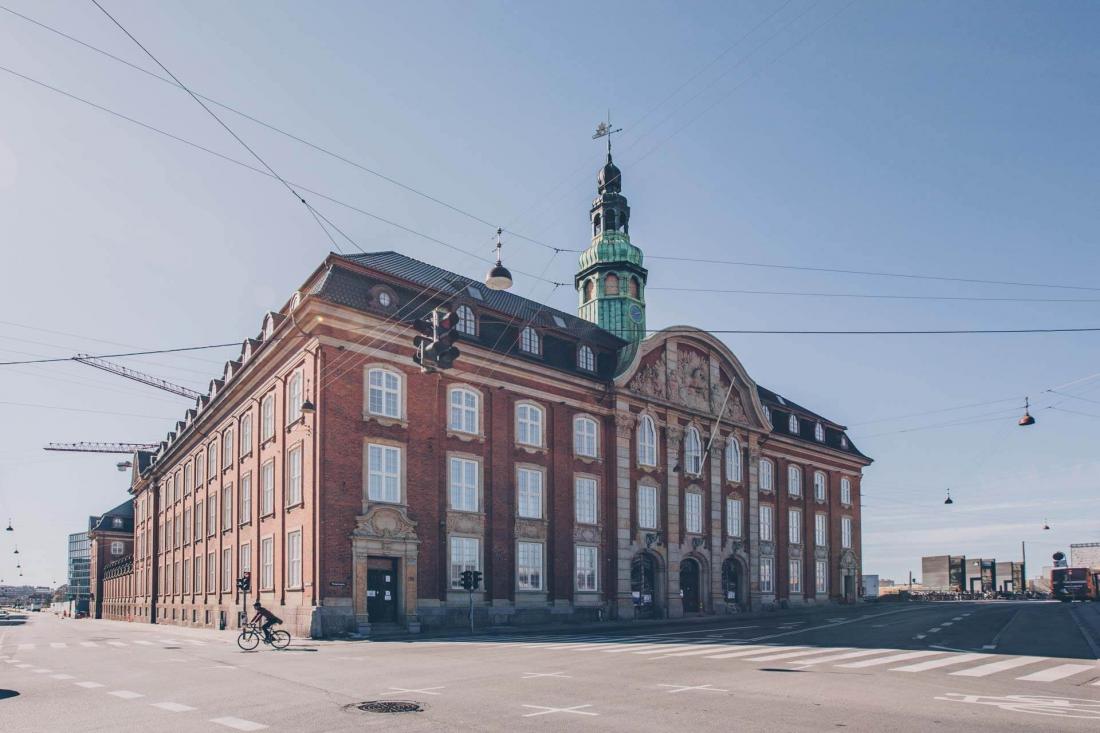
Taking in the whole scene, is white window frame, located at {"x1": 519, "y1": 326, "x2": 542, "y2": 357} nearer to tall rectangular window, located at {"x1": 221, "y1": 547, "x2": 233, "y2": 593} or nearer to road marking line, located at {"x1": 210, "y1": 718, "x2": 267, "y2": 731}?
tall rectangular window, located at {"x1": 221, "y1": 547, "x2": 233, "y2": 593}

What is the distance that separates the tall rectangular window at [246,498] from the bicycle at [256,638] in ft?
45.0

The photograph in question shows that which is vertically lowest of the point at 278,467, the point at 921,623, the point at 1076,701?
the point at 921,623

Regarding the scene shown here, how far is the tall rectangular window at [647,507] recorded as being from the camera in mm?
45188

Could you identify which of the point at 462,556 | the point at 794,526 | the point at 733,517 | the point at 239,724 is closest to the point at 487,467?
the point at 462,556

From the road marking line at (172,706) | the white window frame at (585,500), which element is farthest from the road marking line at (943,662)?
the white window frame at (585,500)

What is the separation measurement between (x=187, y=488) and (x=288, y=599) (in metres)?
25.2

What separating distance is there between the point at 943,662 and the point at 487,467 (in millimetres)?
21546

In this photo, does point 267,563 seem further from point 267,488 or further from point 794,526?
point 794,526

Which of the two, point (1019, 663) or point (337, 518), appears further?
point (337, 518)

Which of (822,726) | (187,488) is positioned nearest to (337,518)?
(822,726)

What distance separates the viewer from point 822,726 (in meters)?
10.9

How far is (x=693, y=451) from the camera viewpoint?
49.1m

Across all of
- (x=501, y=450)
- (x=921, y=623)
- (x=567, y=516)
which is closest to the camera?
(x=921, y=623)

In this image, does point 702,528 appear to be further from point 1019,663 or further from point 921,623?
point 1019,663
